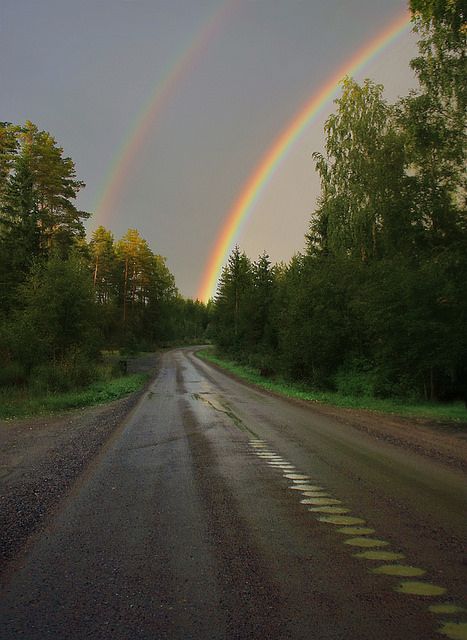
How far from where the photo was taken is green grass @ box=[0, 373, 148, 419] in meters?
15.6

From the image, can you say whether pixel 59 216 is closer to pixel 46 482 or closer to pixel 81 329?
pixel 81 329

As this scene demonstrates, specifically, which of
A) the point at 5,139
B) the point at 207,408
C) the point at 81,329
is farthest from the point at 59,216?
the point at 207,408

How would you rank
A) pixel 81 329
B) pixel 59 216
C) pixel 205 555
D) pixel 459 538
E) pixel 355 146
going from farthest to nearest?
pixel 59 216 < pixel 355 146 < pixel 81 329 < pixel 459 538 < pixel 205 555

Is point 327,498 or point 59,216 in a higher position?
point 59,216

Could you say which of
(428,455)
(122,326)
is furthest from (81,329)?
(122,326)

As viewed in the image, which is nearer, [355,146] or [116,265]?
[355,146]

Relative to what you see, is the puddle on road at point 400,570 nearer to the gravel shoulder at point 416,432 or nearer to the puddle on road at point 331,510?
the puddle on road at point 331,510

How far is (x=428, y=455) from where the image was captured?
8547 millimetres

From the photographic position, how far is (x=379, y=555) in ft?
13.5

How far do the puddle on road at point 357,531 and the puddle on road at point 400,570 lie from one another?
0.74 m

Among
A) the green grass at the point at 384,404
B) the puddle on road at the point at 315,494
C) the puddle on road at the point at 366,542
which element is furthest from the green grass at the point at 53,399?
the puddle on road at the point at 366,542

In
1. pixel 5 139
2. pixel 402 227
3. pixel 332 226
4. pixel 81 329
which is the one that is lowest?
pixel 81 329

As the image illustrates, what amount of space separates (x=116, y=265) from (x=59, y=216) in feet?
89.8

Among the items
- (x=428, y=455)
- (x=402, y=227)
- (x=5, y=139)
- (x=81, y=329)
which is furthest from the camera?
(x=5, y=139)
